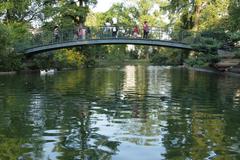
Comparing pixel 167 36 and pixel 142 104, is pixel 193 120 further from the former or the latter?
pixel 167 36

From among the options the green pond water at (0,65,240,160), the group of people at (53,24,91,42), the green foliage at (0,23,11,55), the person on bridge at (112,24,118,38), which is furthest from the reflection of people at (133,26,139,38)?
the green pond water at (0,65,240,160)

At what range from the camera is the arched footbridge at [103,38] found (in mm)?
39375

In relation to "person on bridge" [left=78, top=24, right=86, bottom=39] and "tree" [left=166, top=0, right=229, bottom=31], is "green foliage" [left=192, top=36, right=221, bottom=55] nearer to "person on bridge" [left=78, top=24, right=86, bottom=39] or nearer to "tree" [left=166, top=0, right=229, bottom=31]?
"person on bridge" [left=78, top=24, right=86, bottom=39]

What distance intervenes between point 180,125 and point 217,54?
2843 cm

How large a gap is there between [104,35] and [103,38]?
1.84 feet

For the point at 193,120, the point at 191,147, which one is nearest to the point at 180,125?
the point at 193,120

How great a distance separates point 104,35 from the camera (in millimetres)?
40781

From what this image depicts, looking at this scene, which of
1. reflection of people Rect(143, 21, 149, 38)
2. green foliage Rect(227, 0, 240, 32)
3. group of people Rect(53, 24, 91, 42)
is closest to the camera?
green foliage Rect(227, 0, 240, 32)

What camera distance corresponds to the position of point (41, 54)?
46.1m

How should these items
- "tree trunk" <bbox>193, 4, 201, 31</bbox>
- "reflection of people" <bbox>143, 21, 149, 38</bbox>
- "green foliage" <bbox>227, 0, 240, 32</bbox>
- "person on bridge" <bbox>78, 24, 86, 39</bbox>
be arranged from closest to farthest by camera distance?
1. "green foliage" <bbox>227, 0, 240, 32</bbox>
2. "reflection of people" <bbox>143, 21, 149, 38</bbox>
3. "person on bridge" <bbox>78, 24, 86, 39</bbox>
4. "tree trunk" <bbox>193, 4, 201, 31</bbox>

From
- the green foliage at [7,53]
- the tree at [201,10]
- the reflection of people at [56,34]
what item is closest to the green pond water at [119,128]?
the green foliage at [7,53]

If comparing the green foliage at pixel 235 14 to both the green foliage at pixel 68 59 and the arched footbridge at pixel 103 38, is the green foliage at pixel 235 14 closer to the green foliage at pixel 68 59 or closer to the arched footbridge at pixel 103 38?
the arched footbridge at pixel 103 38

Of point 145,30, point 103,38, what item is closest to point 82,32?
point 103,38

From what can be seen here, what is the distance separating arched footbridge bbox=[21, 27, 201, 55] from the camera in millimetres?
39375
